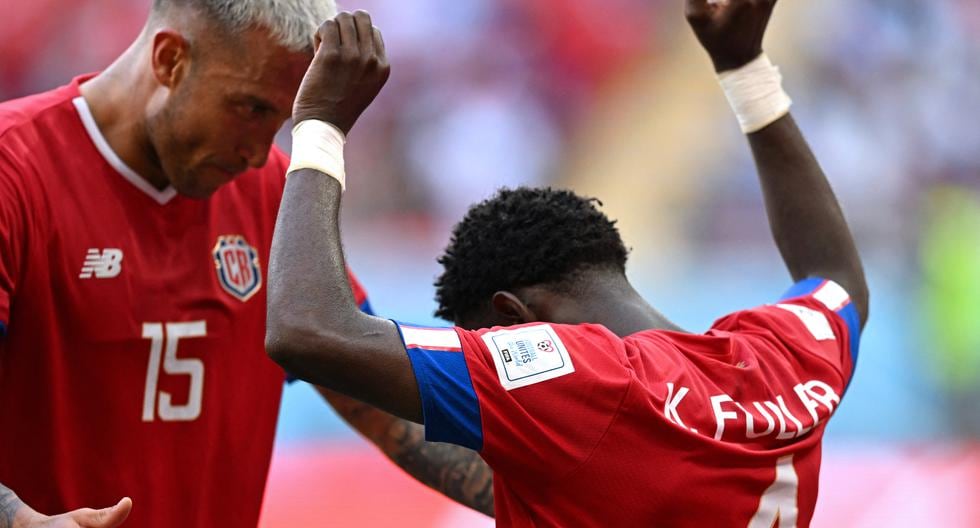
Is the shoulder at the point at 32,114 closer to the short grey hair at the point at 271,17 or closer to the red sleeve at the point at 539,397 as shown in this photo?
the short grey hair at the point at 271,17

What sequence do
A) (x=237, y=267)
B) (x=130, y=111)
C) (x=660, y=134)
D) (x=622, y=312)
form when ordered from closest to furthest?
(x=622, y=312) < (x=130, y=111) < (x=237, y=267) < (x=660, y=134)

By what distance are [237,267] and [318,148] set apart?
967 mm

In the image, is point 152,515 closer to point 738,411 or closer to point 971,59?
point 738,411

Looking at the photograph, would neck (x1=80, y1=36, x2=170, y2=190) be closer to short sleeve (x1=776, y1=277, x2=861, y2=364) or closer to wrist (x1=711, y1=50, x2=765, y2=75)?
wrist (x1=711, y1=50, x2=765, y2=75)

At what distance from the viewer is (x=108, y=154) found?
108 inches

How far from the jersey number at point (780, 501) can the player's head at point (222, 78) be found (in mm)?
1352

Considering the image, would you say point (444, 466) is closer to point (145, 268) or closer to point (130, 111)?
point (145, 268)

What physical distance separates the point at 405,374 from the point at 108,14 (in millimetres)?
6708

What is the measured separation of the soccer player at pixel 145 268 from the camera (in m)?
2.59

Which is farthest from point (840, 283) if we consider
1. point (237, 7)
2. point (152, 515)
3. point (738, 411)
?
point (152, 515)

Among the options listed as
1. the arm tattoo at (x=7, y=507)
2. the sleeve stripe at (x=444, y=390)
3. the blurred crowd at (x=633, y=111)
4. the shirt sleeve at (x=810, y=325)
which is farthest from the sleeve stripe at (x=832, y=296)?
the blurred crowd at (x=633, y=111)

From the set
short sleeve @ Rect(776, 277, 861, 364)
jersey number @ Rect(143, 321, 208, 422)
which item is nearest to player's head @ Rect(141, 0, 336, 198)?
jersey number @ Rect(143, 321, 208, 422)

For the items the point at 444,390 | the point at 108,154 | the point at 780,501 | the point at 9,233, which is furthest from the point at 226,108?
the point at 780,501

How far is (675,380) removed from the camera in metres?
2.11
